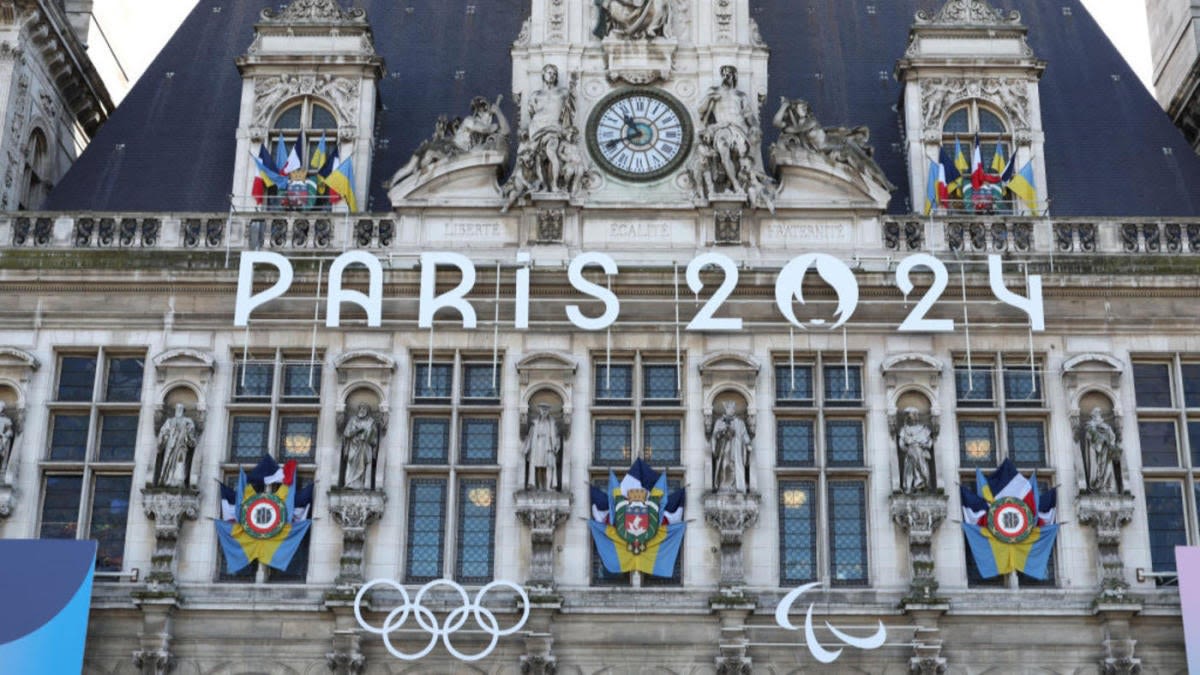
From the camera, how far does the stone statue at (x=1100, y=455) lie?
28.4m

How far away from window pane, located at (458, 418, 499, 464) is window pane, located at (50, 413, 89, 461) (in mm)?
5762

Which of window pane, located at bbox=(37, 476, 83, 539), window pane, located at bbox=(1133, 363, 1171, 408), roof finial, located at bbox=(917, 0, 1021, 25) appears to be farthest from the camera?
roof finial, located at bbox=(917, 0, 1021, 25)

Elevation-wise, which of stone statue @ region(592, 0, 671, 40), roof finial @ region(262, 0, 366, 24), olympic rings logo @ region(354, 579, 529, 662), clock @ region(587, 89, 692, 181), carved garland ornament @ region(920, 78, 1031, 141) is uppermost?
roof finial @ region(262, 0, 366, 24)

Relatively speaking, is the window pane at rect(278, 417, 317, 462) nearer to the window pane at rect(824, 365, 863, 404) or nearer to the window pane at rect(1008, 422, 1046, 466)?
the window pane at rect(824, 365, 863, 404)

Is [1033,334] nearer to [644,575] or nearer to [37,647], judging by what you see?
[644,575]

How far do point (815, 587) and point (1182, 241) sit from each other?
8.20 m

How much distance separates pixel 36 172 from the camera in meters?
33.5

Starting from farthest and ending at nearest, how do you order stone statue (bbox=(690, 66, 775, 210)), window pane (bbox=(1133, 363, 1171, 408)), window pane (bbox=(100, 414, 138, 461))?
stone statue (bbox=(690, 66, 775, 210)) < window pane (bbox=(1133, 363, 1171, 408)) < window pane (bbox=(100, 414, 138, 461))

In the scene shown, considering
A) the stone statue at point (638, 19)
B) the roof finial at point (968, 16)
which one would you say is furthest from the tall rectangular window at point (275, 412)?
the roof finial at point (968, 16)

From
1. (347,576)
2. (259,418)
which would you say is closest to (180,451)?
(259,418)

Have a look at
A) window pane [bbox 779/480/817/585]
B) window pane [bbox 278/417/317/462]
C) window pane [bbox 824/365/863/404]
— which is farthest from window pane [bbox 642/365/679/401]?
window pane [bbox 278/417/317/462]

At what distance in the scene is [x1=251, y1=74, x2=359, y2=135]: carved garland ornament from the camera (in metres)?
32.1

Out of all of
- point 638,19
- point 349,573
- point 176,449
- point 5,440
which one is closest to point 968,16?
point 638,19

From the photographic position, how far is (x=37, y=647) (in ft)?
88.4
